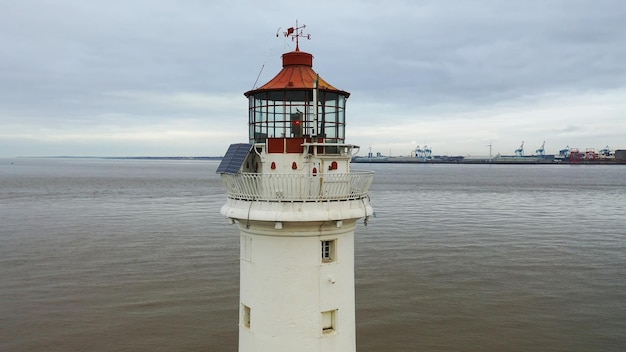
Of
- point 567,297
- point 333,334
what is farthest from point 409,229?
point 333,334

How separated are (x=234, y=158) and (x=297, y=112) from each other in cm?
122

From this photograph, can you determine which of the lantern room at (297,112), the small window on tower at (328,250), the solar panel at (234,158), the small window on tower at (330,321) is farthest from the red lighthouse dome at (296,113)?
the small window on tower at (330,321)

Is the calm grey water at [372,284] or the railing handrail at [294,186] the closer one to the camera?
the railing handrail at [294,186]

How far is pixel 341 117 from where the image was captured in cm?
888

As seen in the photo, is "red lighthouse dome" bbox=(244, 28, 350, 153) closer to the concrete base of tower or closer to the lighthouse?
the lighthouse

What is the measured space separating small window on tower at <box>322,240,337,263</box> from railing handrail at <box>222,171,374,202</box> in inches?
30.8

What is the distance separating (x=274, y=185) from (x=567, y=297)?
20.3 meters

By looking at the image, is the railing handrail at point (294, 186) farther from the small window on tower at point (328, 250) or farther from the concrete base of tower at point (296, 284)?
the small window on tower at point (328, 250)

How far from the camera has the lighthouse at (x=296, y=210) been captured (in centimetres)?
816

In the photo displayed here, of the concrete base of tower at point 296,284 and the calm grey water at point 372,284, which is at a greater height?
the concrete base of tower at point 296,284

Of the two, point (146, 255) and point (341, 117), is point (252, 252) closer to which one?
point (341, 117)

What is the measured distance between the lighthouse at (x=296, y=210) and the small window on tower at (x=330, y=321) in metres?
0.02

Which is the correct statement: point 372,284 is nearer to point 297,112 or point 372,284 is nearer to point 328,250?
point 328,250

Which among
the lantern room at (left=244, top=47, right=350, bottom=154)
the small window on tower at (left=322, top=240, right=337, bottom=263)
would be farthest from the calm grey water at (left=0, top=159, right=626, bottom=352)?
the lantern room at (left=244, top=47, right=350, bottom=154)
